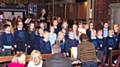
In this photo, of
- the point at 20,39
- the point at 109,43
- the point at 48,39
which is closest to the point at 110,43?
the point at 109,43

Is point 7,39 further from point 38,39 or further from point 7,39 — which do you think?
point 38,39

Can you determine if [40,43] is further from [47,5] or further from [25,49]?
[47,5]

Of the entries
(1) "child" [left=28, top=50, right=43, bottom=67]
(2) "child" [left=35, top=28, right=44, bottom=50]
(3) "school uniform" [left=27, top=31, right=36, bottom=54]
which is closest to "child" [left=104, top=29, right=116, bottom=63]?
(2) "child" [left=35, top=28, right=44, bottom=50]

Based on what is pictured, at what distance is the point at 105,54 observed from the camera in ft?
41.5

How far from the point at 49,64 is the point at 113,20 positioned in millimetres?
10931

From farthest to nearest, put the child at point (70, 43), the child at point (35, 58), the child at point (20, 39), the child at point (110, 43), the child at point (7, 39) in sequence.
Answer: the child at point (110, 43), the child at point (20, 39), the child at point (7, 39), the child at point (70, 43), the child at point (35, 58)

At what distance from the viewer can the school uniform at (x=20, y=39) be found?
12.3 m

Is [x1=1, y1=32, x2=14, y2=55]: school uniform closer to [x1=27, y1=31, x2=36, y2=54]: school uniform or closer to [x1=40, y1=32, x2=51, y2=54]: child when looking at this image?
[x1=27, y1=31, x2=36, y2=54]: school uniform

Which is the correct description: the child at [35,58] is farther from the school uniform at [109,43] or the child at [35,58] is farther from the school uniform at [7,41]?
the school uniform at [109,43]

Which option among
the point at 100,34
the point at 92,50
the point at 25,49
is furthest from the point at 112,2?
the point at 92,50

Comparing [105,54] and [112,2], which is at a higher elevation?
[112,2]

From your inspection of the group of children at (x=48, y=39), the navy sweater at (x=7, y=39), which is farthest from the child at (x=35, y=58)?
the navy sweater at (x=7, y=39)

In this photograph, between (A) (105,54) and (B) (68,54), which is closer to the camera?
(B) (68,54)

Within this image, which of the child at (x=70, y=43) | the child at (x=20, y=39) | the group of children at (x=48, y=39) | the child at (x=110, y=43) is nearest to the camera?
the child at (x=70, y=43)
